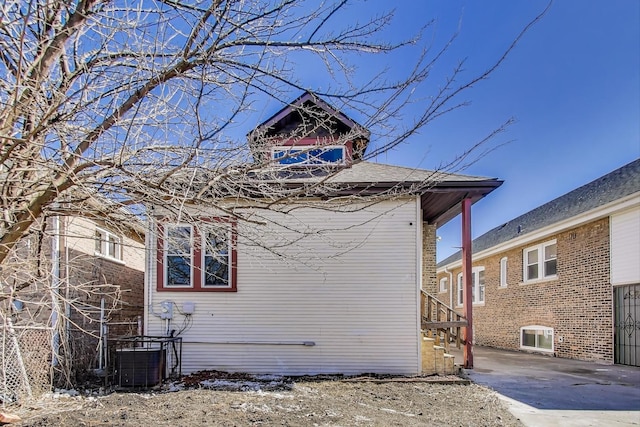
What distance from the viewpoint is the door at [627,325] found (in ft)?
34.3

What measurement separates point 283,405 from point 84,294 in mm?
5316

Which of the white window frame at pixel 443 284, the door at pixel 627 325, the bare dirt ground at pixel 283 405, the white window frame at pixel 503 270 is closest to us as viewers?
the bare dirt ground at pixel 283 405

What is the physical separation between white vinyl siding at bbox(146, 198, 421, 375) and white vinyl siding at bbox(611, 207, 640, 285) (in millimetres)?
5432

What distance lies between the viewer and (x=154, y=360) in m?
7.76

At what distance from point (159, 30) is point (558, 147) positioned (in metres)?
12.6

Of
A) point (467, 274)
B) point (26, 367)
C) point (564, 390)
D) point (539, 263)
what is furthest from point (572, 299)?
point (26, 367)

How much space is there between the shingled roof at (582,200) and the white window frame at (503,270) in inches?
27.4

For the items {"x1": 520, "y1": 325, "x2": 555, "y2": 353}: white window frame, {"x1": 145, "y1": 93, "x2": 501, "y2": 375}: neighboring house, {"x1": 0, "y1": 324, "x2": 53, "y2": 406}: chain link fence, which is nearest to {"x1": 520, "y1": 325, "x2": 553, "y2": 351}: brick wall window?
{"x1": 520, "y1": 325, "x2": 555, "y2": 353}: white window frame

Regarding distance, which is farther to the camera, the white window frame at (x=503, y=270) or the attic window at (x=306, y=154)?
the white window frame at (x=503, y=270)

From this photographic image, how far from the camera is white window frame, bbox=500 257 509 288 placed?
16703mm

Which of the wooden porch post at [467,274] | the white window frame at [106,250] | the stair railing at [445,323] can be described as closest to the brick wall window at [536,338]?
the stair railing at [445,323]

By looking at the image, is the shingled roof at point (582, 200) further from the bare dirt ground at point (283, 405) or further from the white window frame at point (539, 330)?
the bare dirt ground at point (283, 405)

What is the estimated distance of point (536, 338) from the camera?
1445 centimetres

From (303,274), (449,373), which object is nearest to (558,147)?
(449,373)
